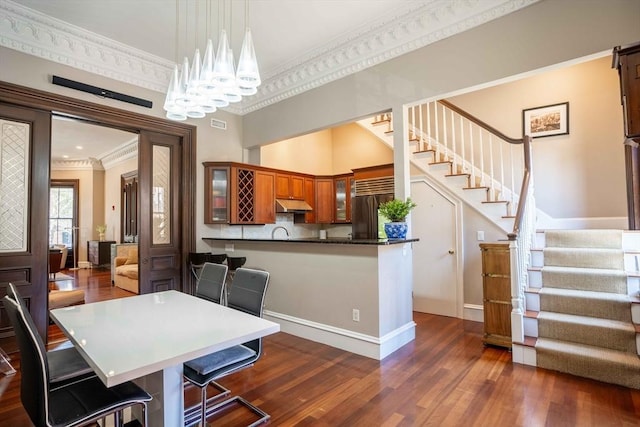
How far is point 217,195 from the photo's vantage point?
5.12 m

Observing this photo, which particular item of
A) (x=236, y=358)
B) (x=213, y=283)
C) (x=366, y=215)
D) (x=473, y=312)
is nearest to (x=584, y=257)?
(x=473, y=312)

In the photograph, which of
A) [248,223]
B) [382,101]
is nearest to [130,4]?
[382,101]

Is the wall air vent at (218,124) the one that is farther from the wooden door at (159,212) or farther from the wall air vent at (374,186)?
the wall air vent at (374,186)

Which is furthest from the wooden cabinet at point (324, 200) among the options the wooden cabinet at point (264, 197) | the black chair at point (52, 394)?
the black chair at point (52, 394)

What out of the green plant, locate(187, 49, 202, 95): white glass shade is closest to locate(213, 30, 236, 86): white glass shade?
locate(187, 49, 202, 95): white glass shade

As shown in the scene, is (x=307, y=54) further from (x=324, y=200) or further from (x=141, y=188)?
(x=324, y=200)

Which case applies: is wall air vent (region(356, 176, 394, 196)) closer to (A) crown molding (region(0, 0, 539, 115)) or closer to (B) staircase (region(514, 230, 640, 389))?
(A) crown molding (region(0, 0, 539, 115))

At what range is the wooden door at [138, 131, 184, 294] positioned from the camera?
4.48 meters

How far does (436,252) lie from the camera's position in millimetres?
4797

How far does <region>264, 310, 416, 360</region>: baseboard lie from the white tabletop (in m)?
1.63

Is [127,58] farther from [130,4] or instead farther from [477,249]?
[477,249]

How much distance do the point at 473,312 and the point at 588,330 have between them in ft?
5.28

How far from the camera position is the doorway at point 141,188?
3551 millimetres

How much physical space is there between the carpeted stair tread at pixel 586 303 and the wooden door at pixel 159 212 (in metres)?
4.63
